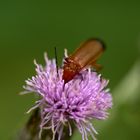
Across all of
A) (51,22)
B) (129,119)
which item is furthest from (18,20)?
(129,119)

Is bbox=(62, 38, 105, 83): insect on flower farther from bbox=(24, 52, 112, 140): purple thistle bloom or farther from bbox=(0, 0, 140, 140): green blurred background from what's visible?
bbox=(0, 0, 140, 140): green blurred background

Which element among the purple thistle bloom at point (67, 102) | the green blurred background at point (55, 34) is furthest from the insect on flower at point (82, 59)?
the green blurred background at point (55, 34)

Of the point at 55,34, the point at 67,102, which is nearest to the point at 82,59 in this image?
the point at 67,102

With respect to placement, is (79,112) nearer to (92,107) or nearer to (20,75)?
(92,107)

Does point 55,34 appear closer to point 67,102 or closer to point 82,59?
point 82,59

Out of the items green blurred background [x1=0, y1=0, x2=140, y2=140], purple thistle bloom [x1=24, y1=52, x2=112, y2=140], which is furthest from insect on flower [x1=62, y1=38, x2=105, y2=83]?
green blurred background [x1=0, y1=0, x2=140, y2=140]
